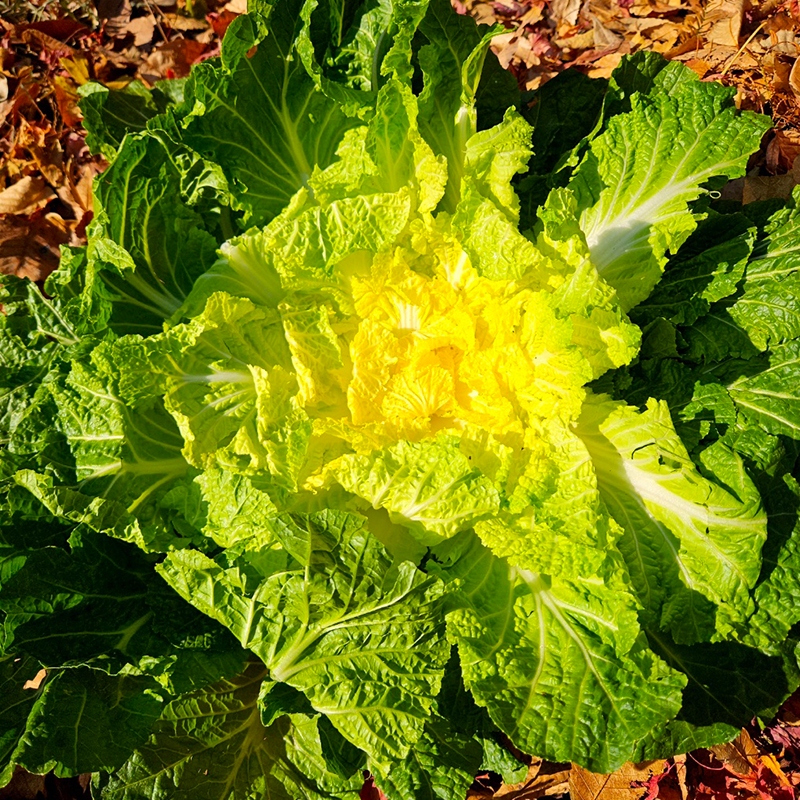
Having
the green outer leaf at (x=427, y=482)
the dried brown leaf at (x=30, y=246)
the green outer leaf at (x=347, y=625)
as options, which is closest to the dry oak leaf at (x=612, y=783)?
the green outer leaf at (x=347, y=625)

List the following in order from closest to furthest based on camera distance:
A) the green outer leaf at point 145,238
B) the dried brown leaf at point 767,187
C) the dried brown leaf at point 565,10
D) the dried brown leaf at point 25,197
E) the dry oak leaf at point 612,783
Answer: the green outer leaf at point 145,238, the dry oak leaf at point 612,783, the dried brown leaf at point 767,187, the dried brown leaf at point 25,197, the dried brown leaf at point 565,10

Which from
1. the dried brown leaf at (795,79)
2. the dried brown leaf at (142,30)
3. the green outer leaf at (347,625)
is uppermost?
the dried brown leaf at (142,30)

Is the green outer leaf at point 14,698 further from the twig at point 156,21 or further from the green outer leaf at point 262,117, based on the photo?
the twig at point 156,21

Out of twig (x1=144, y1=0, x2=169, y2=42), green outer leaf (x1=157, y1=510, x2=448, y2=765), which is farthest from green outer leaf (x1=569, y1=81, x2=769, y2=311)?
twig (x1=144, y1=0, x2=169, y2=42)

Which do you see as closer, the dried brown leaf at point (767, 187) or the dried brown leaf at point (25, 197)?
the dried brown leaf at point (767, 187)

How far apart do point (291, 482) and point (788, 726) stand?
2831mm

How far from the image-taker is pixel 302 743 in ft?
10.1

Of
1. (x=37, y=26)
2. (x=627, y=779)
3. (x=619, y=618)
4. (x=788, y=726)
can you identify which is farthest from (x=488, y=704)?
(x=37, y=26)

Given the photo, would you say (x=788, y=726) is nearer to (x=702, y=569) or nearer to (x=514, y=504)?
(x=702, y=569)

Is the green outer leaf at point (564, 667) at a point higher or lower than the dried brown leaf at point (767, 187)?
lower

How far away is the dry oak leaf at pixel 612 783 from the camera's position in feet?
11.6

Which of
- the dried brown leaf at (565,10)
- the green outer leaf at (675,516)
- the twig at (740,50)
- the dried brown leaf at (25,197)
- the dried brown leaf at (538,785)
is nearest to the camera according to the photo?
the green outer leaf at (675,516)

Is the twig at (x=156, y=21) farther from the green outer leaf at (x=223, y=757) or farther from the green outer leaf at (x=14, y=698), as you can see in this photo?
the green outer leaf at (x=223, y=757)

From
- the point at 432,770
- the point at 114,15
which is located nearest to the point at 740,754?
the point at 432,770
